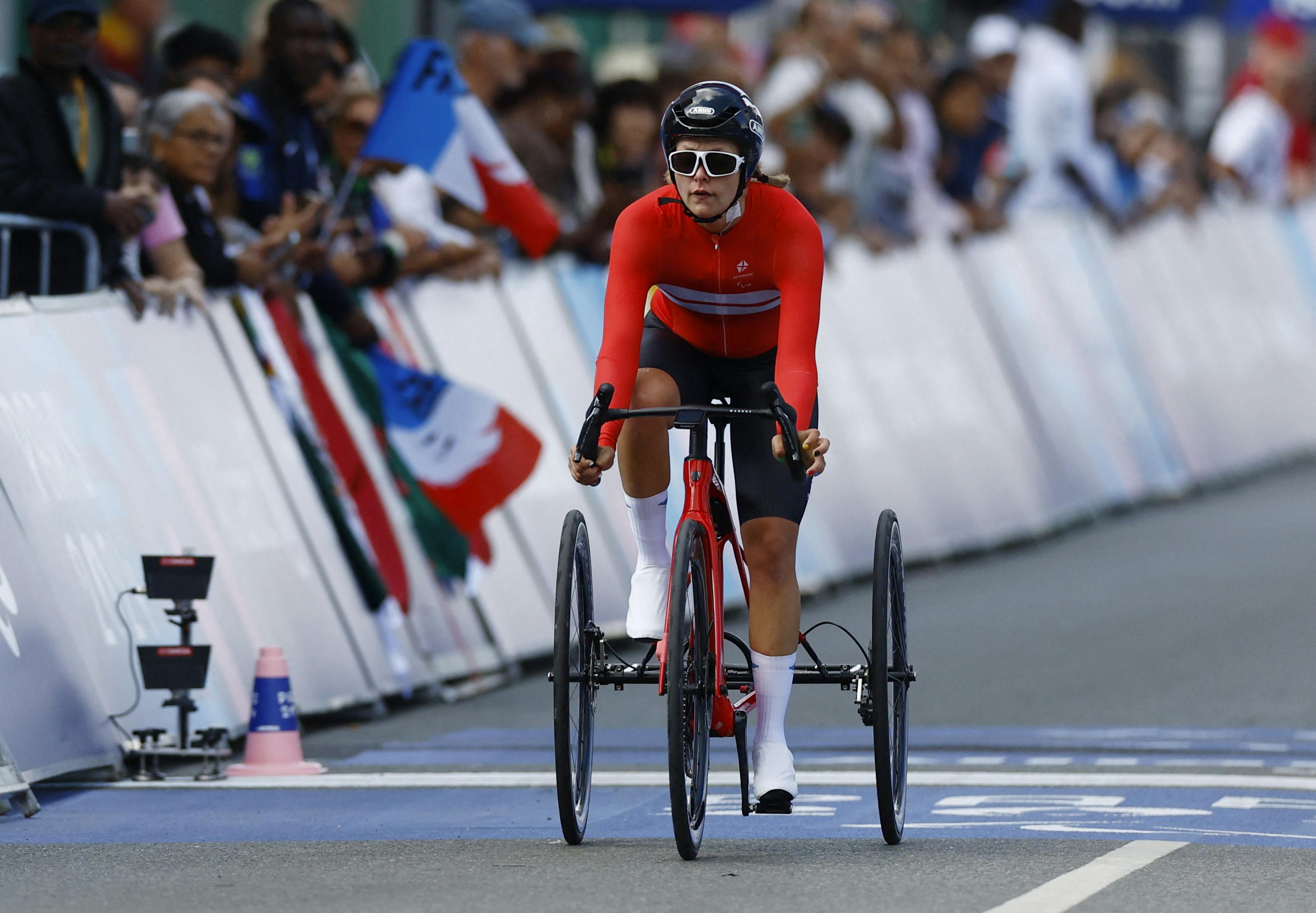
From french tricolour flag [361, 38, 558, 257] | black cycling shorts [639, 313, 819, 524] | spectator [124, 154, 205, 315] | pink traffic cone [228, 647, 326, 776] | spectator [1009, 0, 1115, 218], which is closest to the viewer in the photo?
black cycling shorts [639, 313, 819, 524]

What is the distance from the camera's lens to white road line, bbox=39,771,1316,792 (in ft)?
30.0

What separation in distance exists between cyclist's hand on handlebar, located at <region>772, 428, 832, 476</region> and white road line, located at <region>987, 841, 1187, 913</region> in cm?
127

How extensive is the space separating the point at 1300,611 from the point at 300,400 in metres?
5.86

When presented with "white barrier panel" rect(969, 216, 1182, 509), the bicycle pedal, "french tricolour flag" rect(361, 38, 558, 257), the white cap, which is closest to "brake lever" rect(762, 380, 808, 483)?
the bicycle pedal

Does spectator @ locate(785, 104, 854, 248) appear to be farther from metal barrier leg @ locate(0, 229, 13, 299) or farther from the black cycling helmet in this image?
the black cycling helmet

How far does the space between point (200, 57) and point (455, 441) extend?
2.02 meters

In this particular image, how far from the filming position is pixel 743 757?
7.76 meters

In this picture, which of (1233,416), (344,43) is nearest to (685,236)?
(344,43)

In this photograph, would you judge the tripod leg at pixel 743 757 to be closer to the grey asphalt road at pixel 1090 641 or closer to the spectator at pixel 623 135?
the grey asphalt road at pixel 1090 641

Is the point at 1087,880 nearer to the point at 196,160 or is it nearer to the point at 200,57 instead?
the point at 196,160

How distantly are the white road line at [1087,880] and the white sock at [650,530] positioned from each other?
1465mm

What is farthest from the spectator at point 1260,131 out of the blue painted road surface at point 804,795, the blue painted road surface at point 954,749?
the blue painted road surface at point 804,795

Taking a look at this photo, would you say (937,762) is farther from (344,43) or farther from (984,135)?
(984,135)

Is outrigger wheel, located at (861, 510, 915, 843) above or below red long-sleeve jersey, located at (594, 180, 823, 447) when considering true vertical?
below
